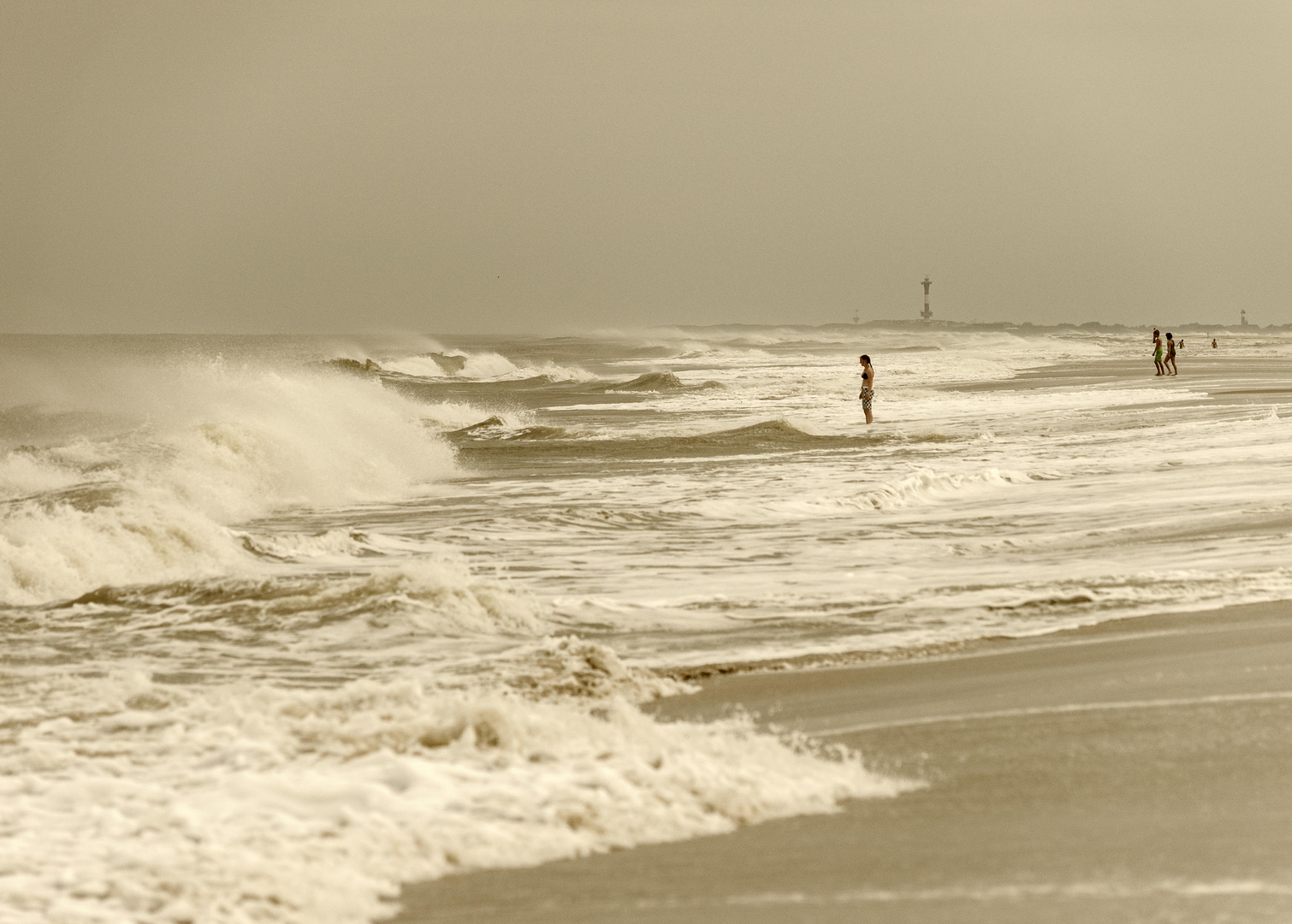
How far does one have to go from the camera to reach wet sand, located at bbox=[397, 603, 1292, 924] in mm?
3568

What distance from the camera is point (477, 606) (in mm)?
8094

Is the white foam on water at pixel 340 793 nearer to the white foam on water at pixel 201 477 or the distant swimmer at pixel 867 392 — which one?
the white foam on water at pixel 201 477

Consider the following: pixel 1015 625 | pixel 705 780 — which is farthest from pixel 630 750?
pixel 1015 625

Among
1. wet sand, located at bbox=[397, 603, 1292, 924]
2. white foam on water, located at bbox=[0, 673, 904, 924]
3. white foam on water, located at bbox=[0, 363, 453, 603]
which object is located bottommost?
wet sand, located at bbox=[397, 603, 1292, 924]

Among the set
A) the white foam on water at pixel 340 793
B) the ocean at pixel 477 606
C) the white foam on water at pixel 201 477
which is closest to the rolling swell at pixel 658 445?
the ocean at pixel 477 606

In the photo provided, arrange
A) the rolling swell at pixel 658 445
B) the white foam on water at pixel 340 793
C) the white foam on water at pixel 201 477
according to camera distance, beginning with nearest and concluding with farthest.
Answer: the white foam on water at pixel 340 793, the white foam on water at pixel 201 477, the rolling swell at pixel 658 445

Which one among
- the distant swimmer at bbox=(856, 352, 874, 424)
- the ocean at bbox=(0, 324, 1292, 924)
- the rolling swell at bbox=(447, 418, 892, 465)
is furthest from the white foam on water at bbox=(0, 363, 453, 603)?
the distant swimmer at bbox=(856, 352, 874, 424)

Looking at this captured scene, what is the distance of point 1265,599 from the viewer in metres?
7.62

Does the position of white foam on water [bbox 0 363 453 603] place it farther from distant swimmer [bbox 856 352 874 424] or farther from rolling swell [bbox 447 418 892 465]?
distant swimmer [bbox 856 352 874 424]

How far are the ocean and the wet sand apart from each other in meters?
0.23

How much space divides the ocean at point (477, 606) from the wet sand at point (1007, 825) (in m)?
0.23

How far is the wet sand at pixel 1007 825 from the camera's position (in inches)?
140

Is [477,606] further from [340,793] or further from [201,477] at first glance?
[201,477]

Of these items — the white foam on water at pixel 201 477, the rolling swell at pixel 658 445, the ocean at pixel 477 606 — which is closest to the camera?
the ocean at pixel 477 606
